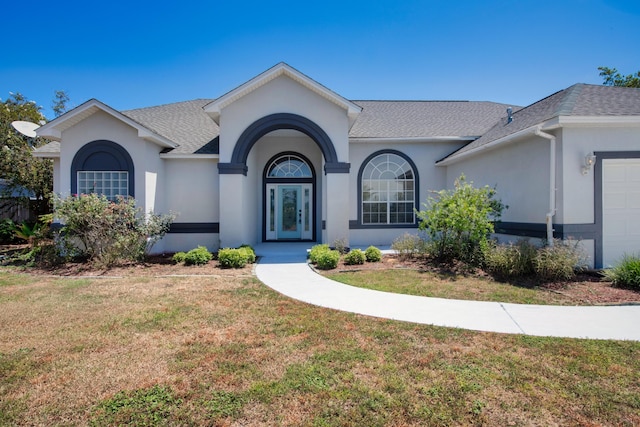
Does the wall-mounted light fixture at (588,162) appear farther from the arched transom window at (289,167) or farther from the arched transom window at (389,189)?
the arched transom window at (289,167)

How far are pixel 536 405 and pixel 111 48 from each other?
18.1 m

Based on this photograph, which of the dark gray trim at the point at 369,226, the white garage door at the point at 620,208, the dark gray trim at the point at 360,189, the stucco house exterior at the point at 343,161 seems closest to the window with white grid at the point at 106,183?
the stucco house exterior at the point at 343,161

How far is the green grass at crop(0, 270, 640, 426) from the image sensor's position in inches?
118

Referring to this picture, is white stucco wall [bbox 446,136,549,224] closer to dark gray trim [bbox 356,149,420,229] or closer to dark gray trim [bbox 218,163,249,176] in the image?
dark gray trim [bbox 356,149,420,229]

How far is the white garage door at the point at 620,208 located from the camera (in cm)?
855

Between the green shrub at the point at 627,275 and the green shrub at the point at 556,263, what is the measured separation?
718 millimetres

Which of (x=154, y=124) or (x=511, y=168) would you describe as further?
(x=154, y=124)

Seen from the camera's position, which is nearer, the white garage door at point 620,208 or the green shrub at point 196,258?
the white garage door at point 620,208

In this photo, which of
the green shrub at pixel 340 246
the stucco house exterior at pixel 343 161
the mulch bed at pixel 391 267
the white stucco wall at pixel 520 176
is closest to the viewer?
the mulch bed at pixel 391 267

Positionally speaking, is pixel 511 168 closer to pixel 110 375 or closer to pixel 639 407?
pixel 639 407

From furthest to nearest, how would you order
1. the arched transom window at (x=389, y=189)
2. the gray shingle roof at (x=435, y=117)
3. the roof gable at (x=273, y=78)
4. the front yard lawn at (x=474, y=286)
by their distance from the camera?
the arched transom window at (x=389, y=189)
the roof gable at (x=273, y=78)
the gray shingle roof at (x=435, y=117)
the front yard lawn at (x=474, y=286)

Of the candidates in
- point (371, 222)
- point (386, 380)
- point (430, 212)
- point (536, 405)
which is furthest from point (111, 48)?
point (536, 405)

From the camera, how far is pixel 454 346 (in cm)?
439

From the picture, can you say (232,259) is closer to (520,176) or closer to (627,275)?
(520,176)
